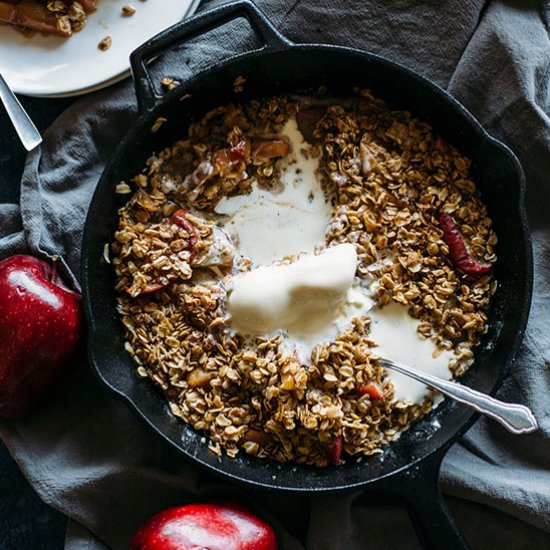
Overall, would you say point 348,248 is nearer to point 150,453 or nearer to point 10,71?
point 150,453

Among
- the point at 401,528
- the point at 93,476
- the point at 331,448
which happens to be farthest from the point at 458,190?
the point at 93,476

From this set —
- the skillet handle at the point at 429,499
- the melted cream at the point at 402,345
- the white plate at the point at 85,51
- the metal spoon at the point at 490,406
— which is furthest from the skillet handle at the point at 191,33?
the skillet handle at the point at 429,499

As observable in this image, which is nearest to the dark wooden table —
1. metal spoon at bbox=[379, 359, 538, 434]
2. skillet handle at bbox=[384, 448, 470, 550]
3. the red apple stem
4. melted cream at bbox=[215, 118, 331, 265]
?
the red apple stem

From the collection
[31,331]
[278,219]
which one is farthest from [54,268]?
[278,219]

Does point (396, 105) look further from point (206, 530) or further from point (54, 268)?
point (206, 530)

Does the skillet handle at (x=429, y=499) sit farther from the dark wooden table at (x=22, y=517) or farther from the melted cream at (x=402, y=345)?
the dark wooden table at (x=22, y=517)

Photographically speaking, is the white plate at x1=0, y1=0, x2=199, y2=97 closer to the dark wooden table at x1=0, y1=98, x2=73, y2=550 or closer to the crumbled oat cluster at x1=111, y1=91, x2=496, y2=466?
the dark wooden table at x1=0, y1=98, x2=73, y2=550
